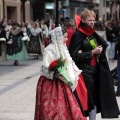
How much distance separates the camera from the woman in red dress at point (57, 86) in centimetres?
543

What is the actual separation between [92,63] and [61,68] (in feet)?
2.04

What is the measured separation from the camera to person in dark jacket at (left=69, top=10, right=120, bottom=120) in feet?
19.3

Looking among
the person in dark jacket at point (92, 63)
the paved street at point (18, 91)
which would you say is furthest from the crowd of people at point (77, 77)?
the paved street at point (18, 91)

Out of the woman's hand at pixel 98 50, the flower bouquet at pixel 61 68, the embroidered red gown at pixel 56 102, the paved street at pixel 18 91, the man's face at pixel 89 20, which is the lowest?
the paved street at pixel 18 91

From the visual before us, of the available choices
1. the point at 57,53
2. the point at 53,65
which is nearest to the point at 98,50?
the point at 57,53

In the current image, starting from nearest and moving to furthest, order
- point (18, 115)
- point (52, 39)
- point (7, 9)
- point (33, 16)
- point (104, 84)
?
1. point (52, 39)
2. point (104, 84)
3. point (18, 115)
4. point (7, 9)
5. point (33, 16)

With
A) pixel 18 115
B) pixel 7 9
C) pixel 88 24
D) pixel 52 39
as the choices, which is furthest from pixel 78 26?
pixel 7 9

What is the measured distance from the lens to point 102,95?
6000 millimetres

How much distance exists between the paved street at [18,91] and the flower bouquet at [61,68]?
2.05 metres

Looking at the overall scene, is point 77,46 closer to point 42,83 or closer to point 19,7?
point 42,83

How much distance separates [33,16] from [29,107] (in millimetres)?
39405

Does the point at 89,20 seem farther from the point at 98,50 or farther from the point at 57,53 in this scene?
the point at 57,53

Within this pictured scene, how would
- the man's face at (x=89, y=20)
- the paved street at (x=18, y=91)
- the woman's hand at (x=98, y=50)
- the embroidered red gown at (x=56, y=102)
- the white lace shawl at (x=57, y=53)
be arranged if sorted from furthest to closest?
the paved street at (x=18, y=91) < the man's face at (x=89, y=20) < the woman's hand at (x=98, y=50) < the white lace shawl at (x=57, y=53) < the embroidered red gown at (x=56, y=102)

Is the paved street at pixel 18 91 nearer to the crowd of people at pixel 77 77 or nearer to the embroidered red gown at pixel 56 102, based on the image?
the crowd of people at pixel 77 77
